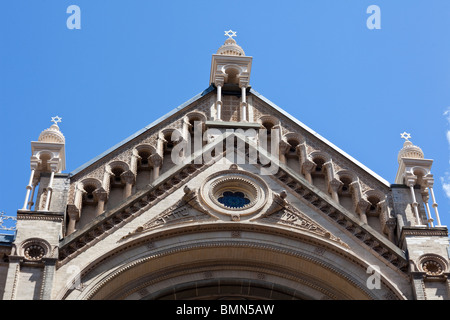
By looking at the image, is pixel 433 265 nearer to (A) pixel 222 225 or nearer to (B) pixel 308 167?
(B) pixel 308 167

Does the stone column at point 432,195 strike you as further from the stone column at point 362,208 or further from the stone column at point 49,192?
the stone column at point 49,192

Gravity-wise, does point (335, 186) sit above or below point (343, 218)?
above

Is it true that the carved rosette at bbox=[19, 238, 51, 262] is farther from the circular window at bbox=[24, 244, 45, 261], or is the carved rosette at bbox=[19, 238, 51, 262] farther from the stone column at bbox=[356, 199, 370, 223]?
the stone column at bbox=[356, 199, 370, 223]

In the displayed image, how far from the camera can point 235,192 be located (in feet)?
94.1

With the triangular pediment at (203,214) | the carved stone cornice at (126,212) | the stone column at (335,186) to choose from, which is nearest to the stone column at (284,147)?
the triangular pediment at (203,214)

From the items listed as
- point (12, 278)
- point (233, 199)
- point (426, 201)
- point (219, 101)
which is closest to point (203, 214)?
point (233, 199)

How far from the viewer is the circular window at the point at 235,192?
91.7ft

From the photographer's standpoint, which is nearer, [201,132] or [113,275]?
[113,275]

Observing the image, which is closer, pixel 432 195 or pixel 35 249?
pixel 35 249

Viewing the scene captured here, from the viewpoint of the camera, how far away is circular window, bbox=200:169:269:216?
27.9 m
